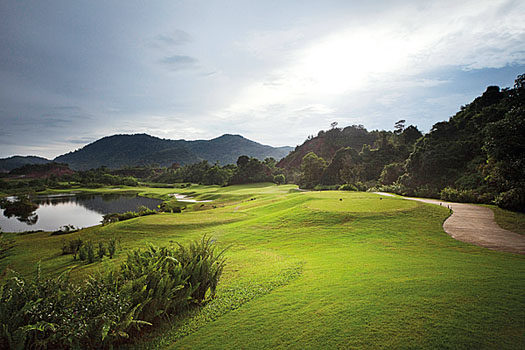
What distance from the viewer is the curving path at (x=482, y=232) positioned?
9.07 meters

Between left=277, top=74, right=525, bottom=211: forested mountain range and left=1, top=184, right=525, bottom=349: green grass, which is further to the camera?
left=277, top=74, right=525, bottom=211: forested mountain range

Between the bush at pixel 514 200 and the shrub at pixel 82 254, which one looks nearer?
the shrub at pixel 82 254

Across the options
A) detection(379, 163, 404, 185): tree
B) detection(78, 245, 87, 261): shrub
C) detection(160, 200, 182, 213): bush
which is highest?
detection(379, 163, 404, 185): tree

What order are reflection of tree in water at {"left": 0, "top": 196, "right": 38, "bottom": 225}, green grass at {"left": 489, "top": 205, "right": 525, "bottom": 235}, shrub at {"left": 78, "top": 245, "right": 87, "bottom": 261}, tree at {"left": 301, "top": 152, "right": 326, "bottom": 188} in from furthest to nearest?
1. tree at {"left": 301, "top": 152, "right": 326, "bottom": 188}
2. reflection of tree in water at {"left": 0, "top": 196, "right": 38, "bottom": 225}
3. green grass at {"left": 489, "top": 205, "right": 525, "bottom": 235}
4. shrub at {"left": 78, "top": 245, "right": 87, "bottom": 261}

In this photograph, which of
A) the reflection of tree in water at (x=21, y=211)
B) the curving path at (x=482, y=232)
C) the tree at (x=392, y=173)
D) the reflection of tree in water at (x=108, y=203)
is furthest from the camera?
the reflection of tree in water at (x=108, y=203)

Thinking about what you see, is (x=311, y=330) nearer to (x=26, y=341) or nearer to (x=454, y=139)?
(x=26, y=341)

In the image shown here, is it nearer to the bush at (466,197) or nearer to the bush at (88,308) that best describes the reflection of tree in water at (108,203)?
the bush at (88,308)

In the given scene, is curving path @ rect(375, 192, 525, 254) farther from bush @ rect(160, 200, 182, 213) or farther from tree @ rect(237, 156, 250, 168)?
tree @ rect(237, 156, 250, 168)

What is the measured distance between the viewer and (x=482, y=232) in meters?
10.8

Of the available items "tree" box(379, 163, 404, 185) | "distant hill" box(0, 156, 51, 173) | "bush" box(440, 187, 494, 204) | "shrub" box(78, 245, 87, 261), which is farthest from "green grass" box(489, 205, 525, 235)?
"distant hill" box(0, 156, 51, 173)

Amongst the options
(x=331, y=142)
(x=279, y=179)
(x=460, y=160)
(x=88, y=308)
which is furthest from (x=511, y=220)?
(x=331, y=142)

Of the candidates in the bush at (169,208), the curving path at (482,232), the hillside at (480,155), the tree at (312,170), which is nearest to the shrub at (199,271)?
the curving path at (482,232)

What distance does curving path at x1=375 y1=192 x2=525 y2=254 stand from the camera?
9067 millimetres

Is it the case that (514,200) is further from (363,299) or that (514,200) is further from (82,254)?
(82,254)
